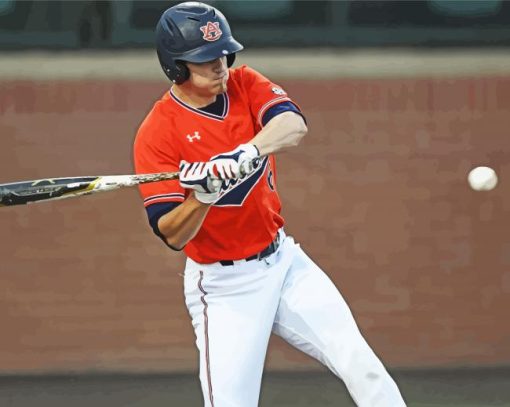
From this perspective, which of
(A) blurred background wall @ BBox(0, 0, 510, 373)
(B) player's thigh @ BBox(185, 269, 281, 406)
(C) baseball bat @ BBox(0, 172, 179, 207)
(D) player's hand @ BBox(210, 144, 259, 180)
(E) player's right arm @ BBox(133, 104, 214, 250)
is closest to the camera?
(D) player's hand @ BBox(210, 144, 259, 180)

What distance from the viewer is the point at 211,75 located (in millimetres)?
4230

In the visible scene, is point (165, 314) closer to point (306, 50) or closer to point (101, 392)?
point (101, 392)

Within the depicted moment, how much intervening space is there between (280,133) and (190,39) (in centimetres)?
46

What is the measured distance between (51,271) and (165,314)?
0.75m

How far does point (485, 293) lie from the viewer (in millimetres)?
7340

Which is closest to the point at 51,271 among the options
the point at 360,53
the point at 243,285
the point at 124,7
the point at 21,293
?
the point at 21,293

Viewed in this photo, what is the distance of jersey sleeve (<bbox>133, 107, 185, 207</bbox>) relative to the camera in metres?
4.20

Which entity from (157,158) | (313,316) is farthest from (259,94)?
(313,316)

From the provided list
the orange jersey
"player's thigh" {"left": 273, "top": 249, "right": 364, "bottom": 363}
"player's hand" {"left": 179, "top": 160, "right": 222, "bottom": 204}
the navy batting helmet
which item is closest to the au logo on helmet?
the navy batting helmet

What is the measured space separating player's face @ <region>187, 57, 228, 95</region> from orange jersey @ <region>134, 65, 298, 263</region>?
4.7 inches

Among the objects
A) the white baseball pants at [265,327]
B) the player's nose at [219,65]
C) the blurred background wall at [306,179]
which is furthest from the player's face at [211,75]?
the blurred background wall at [306,179]

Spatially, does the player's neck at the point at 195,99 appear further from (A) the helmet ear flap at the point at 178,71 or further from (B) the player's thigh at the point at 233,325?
(B) the player's thigh at the point at 233,325

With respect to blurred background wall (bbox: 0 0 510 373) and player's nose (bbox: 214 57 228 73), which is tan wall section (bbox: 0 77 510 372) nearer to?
blurred background wall (bbox: 0 0 510 373)

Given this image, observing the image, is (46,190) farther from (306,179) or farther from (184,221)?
(306,179)
